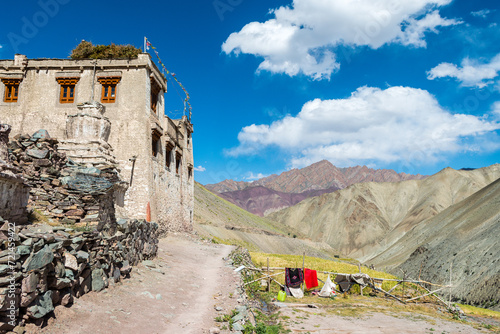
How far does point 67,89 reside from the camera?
27078 millimetres

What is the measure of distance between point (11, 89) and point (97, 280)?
25600 millimetres

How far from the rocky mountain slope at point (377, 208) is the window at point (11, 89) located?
9378 cm

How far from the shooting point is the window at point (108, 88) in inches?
1051

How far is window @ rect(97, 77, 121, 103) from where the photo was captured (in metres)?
26.7

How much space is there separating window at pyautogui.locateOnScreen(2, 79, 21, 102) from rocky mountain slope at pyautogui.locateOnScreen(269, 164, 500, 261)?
3692 inches

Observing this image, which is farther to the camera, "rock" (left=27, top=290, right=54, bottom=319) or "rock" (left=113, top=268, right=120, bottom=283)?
"rock" (left=113, top=268, right=120, bottom=283)

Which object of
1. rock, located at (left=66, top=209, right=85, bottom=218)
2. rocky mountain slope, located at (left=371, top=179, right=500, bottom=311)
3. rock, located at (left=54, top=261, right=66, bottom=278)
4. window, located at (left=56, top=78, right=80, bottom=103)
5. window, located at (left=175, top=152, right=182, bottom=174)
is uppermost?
window, located at (left=56, top=78, right=80, bottom=103)

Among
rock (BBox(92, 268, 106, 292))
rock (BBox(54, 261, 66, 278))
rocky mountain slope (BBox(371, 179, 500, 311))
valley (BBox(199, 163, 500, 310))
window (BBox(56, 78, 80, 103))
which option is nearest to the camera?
rock (BBox(54, 261, 66, 278))

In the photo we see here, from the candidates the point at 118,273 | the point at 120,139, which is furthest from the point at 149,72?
the point at 118,273

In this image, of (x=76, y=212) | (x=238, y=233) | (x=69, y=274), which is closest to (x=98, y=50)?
(x=76, y=212)

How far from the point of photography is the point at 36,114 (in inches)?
1056

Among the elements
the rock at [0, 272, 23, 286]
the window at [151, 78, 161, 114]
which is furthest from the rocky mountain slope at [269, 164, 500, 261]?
the rock at [0, 272, 23, 286]

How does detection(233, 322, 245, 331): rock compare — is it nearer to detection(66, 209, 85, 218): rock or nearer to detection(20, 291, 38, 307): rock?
detection(20, 291, 38, 307): rock

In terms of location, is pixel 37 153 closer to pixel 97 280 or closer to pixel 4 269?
pixel 97 280
